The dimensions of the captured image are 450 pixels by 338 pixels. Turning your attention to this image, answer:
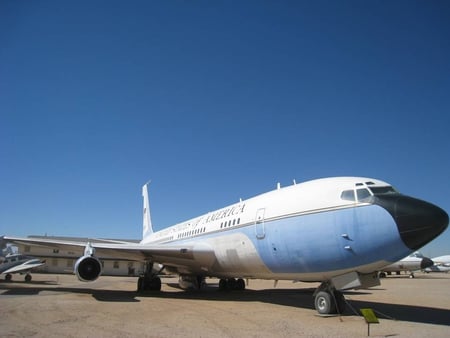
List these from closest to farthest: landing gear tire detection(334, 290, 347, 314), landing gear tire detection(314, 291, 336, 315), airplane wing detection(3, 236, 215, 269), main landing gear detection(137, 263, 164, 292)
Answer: landing gear tire detection(314, 291, 336, 315), landing gear tire detection(334, 290, 347, 314), airplane wing detection(3, 236, 215, 269), main landing gear detection(137, 263, 164, 292)

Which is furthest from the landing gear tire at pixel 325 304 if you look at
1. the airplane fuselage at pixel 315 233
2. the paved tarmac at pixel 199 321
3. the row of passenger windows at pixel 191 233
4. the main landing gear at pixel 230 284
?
the main landing gear at pixel 230 284

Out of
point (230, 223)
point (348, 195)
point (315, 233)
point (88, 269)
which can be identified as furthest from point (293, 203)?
point (88, 269)

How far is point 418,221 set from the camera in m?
8.04

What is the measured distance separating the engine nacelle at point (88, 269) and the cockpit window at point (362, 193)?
414 inches

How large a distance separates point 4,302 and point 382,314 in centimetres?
1182

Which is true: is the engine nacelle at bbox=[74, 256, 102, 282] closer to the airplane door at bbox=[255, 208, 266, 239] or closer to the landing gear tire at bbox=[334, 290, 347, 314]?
the airplane door at bbox=[255, 208, 266, 239]

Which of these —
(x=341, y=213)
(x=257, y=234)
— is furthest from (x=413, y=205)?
(x=257, y=234)

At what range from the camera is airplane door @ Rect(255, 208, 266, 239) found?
11711 millimetres

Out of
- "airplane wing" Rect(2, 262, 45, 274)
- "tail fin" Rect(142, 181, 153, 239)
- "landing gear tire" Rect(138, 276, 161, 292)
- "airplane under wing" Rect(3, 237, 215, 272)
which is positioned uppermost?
"tail fin" Rect(142, 181, 153, 239)

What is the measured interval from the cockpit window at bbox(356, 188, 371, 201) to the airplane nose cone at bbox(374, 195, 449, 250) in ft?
2.93

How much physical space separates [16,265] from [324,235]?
28.0 m

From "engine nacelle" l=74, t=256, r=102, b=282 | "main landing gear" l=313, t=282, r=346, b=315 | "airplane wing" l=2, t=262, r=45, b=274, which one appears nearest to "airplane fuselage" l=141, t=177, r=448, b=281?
"main landing gear" l=313, t=282, r=346, b=315

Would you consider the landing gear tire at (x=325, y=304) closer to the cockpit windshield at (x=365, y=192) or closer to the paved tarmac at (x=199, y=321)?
Answer: the paved tarmac at (x=199, y=321)

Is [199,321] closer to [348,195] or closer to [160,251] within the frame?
[348,195]
